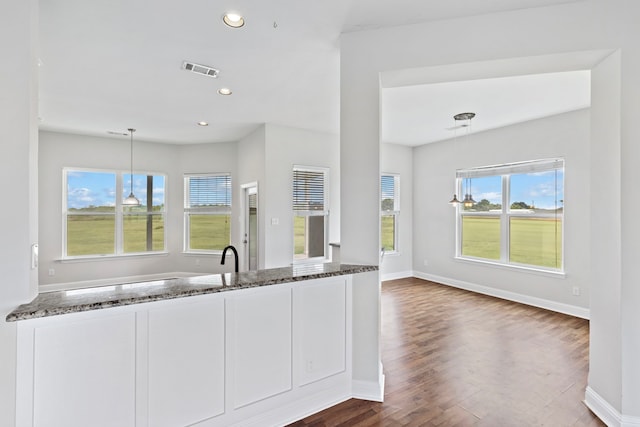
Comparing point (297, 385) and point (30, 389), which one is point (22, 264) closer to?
point (30, 389)

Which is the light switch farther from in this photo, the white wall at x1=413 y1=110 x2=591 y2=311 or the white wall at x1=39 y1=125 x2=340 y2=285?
the white wall at x1=413 y1=110 x2=591 y2=311

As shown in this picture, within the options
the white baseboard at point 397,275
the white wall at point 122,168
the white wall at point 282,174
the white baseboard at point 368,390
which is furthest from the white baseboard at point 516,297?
the white wall at point 122,168

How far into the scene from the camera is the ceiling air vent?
3014mm

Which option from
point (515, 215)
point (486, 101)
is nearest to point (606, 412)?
point (486, 101)

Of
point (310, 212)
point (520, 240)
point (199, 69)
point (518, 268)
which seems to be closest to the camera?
point (199, 69)

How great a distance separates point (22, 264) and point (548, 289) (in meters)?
6.00

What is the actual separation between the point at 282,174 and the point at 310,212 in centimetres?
91

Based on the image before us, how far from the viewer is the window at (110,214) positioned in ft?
19.2

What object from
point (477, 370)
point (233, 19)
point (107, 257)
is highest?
point (233, 19)

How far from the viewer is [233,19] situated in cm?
228

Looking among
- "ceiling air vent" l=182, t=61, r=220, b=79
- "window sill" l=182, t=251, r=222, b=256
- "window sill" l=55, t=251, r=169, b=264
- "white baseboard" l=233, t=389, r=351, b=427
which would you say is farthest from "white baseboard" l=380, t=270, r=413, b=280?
"ceiling air vent" l=182, t=61, r=220, b=79

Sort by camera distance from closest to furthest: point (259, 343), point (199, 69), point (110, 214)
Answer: point (259, 343) → point (199, 69) → point (110, 214)

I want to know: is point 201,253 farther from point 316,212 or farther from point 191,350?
point 191,350

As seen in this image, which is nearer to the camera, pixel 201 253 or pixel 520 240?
pixel 520 240
